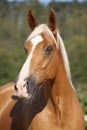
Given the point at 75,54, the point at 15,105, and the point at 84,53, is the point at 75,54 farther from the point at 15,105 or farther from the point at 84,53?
the point at 15,105

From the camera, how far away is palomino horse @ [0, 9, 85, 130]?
415 centimetres

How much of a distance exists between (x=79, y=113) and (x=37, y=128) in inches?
19.9

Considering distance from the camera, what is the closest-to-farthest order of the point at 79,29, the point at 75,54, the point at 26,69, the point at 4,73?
the point at 26,69 < the point at 4,73 < the point at 75,54 < the point at 79,29

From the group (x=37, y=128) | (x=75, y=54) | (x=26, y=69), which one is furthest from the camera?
(x=75, y=54)

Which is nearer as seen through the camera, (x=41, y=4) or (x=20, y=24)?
(x=20, y=24)

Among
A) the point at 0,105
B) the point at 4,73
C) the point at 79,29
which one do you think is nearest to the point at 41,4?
the point at 79,29

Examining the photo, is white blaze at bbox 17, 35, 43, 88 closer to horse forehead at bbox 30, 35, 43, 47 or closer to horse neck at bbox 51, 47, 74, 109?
horse forehead at bbox 30, 35, 43, 47

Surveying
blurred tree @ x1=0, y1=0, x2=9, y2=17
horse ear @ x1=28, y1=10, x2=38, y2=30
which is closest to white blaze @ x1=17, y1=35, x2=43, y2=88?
horse ear @ x1=28, y1=10, x2=38, y2=30

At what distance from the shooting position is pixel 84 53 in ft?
105

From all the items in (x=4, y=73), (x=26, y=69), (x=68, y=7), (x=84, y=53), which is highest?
(x=26, y=69)

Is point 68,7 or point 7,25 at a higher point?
point 7,25

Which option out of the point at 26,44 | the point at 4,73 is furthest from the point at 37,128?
the point at 4,73

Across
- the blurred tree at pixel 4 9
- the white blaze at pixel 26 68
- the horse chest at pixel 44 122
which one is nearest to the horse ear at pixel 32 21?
the white blaze at pixel 26 68

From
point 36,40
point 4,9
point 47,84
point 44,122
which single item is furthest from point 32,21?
point 4,9
